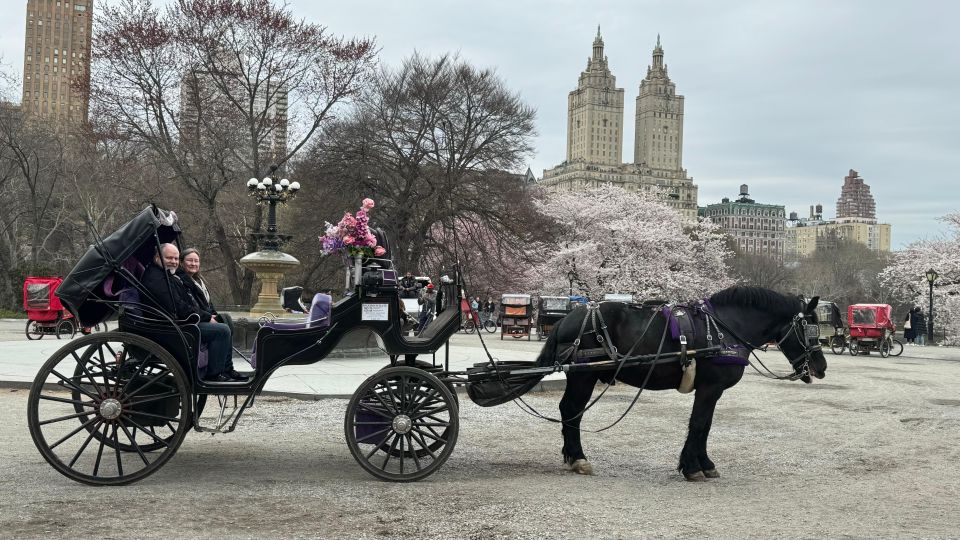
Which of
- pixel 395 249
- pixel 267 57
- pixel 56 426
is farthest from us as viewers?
pixel 395 249

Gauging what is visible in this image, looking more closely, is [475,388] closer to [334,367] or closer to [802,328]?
[802,328]

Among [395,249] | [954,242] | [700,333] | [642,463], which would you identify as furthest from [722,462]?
[954,242]

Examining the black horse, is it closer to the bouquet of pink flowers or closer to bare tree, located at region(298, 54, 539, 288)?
the bouquet of pink flowers

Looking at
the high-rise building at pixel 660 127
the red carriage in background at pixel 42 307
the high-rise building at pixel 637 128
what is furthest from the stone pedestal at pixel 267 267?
the high-rise building at pixel 660 127

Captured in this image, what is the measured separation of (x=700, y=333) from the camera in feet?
24.1

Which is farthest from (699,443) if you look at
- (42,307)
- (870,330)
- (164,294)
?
(870,330)

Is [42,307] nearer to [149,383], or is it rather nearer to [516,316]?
[149,383]

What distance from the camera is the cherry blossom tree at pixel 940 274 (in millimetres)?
37375

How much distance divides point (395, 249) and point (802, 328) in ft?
91.0

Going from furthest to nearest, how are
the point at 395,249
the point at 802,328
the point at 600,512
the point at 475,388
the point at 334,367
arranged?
the point at 395,249
the point at 334,367
the point at 802,328
the point at 475,388
the point at 600,512

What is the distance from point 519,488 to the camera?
6.49 meters


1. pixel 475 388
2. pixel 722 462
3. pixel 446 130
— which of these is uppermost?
pixel 446 130

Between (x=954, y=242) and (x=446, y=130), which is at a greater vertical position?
(x=446, y=130)

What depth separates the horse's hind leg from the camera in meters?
7.21
